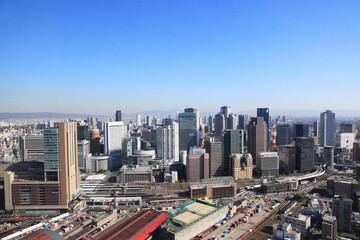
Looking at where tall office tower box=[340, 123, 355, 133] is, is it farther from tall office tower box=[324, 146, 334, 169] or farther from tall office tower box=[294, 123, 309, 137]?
tall office tower box=[324, 146, 334, 169]

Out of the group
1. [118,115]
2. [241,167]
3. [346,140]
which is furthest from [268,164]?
[118,115]

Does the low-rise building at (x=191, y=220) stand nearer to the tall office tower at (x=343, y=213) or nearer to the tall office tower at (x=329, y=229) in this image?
the tall office tower at (x=329, y=229)

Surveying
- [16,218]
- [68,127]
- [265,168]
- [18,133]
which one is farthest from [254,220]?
[18,133]

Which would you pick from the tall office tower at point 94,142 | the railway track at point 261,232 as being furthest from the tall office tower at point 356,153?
the tall office tower at point 94,142

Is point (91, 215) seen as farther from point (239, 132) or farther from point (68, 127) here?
point (239, 132)

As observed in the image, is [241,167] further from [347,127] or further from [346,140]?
[347,127]

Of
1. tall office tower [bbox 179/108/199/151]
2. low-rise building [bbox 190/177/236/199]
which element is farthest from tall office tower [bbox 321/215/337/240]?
tall office tower [bbox 179/108/199/151]

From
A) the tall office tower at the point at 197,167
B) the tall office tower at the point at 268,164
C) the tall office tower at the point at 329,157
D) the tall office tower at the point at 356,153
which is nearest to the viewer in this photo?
the tall office tower at the point at 197,167
